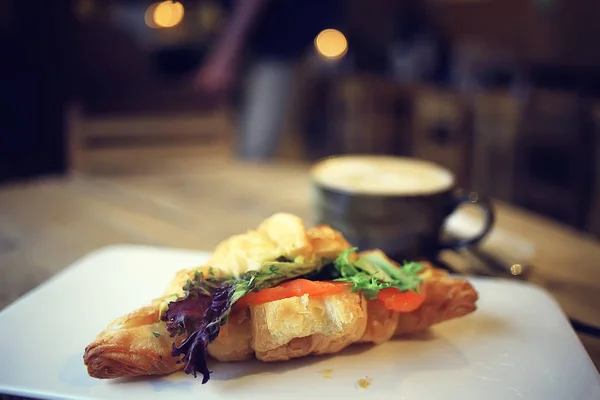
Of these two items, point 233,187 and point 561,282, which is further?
point 233,187

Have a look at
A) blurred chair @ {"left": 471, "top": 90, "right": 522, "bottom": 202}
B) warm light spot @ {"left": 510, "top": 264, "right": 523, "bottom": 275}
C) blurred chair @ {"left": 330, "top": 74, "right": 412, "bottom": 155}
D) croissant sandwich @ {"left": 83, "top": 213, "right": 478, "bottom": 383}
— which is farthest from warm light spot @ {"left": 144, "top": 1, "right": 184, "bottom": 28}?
croissant sandwich @ {"left": 83, "top": 213, "right": 478, "bottom": 383}

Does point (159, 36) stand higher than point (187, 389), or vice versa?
point (159, 36)

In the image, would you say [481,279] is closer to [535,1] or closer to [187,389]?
[187,389]

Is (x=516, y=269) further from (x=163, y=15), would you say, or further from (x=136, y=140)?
(x=163, y=15)

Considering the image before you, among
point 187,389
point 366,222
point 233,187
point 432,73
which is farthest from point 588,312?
point 432,73

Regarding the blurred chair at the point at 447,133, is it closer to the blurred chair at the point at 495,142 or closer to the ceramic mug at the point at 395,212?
the blurred chair at the point at 495,142

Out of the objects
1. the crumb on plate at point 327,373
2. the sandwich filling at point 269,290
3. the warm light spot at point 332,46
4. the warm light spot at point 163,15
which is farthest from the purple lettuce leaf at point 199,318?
the warm light spot at point 332,46

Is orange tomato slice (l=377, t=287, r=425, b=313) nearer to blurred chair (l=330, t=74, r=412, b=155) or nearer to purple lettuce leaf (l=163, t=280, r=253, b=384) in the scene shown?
purple lettuce leaf (l=163, t=280, r=253, b=384)

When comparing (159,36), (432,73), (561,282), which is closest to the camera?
(561,282)
